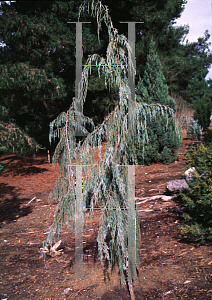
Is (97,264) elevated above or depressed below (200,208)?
below

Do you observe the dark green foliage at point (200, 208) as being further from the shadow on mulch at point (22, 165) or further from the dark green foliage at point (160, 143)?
the shadow on mulch at point (22, 165)

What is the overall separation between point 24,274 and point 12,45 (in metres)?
7.91

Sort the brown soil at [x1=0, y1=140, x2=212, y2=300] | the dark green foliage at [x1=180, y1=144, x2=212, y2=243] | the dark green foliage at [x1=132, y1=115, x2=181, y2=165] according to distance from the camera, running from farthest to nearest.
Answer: the dark green foliage at [x1=132, y1=115, x2=181, y2=165] < the dark green foliage at [x1=180, y1=144, x2=212, y2=243] < the brown soil at [x1=0, y1=140, x2=212, y2=300]

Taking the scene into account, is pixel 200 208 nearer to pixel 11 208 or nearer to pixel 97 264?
pixel 97 264

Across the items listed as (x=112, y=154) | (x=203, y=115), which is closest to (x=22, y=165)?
(x=112, y=154)

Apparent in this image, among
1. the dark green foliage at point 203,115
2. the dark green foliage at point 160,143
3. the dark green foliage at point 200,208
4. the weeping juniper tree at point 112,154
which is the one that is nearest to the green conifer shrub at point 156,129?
the dark green foliage at point 160,143

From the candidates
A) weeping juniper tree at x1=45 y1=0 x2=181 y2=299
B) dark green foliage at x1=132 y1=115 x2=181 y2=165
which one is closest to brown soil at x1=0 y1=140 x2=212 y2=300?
weeping juniper tree at x1=45 y1=0 x2=181 y2=299

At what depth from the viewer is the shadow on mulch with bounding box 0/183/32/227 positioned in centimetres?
515

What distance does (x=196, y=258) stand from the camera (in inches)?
110

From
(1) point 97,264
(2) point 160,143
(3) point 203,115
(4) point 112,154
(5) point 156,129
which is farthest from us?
(3) point 203,115

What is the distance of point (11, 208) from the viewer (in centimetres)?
581

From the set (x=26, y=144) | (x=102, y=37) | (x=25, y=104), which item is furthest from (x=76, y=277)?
(x=102, y=37)

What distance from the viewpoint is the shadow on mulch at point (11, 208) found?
515 cm

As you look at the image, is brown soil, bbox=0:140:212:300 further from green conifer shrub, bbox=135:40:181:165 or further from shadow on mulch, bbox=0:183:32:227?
green conifer shrub, bbox=135:40:181:165
